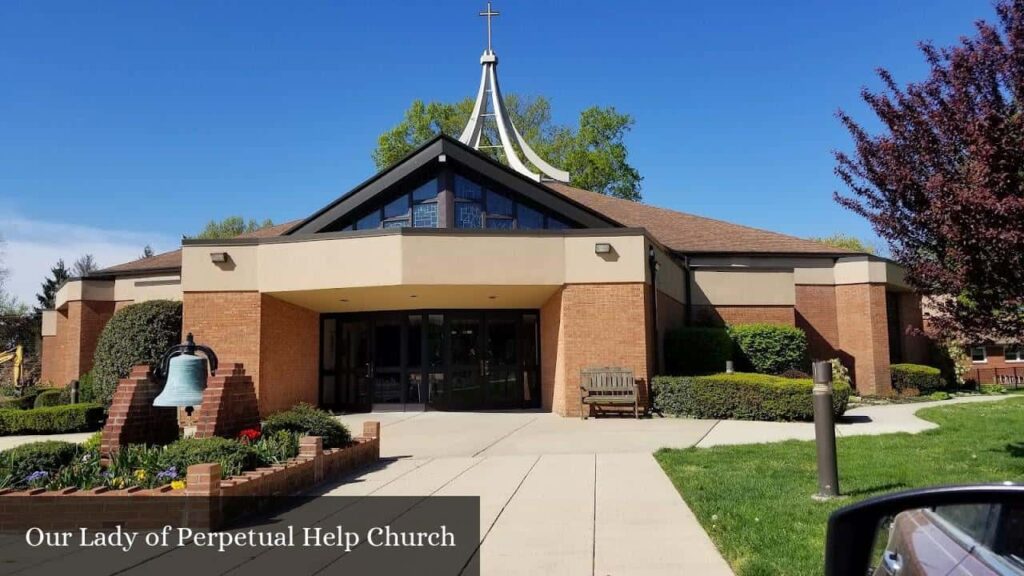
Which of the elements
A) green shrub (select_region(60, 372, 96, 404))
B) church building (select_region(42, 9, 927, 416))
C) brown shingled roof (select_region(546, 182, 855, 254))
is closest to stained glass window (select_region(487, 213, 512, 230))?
church building (select_region(42, 9, 927, 416))

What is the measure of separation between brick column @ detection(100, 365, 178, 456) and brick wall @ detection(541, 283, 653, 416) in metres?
8.77

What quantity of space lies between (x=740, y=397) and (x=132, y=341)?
50.2ft

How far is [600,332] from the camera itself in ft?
52.1

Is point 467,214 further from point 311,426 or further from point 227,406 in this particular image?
point 227,406

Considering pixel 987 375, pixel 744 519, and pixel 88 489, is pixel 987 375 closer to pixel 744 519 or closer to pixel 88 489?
pixel 744 519

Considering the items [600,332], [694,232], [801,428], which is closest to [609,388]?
[600,332]

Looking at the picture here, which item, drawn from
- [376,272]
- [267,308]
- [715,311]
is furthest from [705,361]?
[267,308]

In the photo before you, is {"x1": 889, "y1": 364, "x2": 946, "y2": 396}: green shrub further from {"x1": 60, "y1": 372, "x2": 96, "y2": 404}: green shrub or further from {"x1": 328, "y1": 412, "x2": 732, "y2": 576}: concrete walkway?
{"x1": 60, "y1": 372, "x2": 96, "y2": 404}: green shrub

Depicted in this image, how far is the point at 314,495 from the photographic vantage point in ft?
25.5

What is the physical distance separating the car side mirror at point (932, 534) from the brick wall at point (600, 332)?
1410 cm

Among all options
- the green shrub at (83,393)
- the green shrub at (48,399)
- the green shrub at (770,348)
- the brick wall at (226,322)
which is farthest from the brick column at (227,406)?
the green shrub at (770,348)

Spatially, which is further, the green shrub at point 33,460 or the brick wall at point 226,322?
the brick wall at point 226,322

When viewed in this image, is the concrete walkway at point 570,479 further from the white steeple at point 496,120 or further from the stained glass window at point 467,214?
the white steeple at point 496,120

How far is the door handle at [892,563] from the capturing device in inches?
63.0
